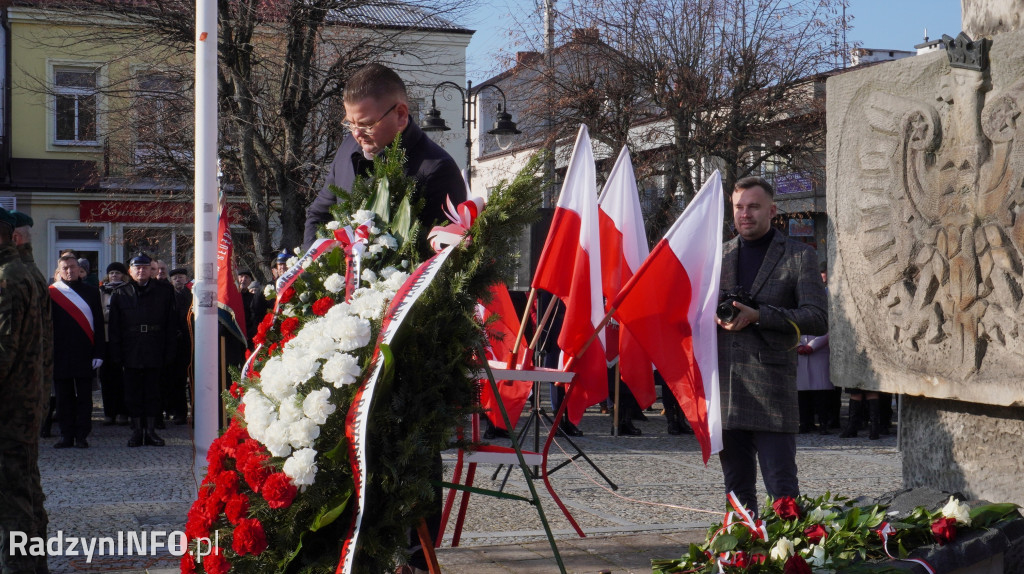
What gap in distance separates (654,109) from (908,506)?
1528 cm

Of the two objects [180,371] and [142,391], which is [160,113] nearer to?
[180,371]

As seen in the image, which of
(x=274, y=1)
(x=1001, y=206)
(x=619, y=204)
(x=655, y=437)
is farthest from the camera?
(x=274, y=1)

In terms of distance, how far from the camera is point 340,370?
132 inches

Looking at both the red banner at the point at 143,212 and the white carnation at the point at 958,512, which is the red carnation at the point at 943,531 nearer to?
the white carnation at the point at 958,512

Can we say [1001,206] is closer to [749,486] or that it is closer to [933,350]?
[933,350]

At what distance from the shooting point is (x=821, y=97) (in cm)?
1783

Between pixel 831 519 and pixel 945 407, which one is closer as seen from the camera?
pixel 831 519

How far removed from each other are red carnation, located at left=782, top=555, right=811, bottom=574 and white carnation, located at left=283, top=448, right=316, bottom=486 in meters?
1.57

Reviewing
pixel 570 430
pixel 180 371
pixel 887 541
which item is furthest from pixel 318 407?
pixel 180 371

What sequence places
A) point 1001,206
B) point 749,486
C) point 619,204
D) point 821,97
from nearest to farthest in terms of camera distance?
point 1001,206 → point 749,486 → point 619,204 → point 821,97

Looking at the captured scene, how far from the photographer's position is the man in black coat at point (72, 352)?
10.7m

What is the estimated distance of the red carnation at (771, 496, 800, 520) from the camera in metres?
3.98

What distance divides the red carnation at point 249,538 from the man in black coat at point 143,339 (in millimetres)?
8068

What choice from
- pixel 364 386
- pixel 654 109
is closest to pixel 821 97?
pixel 654 109
